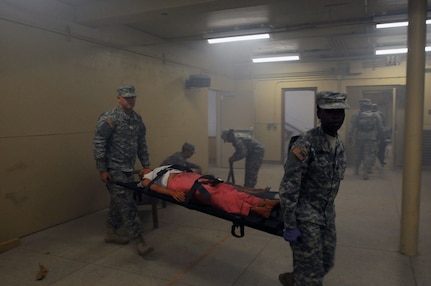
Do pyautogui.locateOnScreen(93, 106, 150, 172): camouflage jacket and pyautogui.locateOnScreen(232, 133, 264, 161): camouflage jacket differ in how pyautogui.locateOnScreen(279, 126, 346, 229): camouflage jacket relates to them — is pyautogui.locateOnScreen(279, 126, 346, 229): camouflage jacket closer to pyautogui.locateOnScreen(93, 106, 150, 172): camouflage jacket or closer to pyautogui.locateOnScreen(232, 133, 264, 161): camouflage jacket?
pyautogui.locateOnScreen(93, 106, 150, 172): camouflage jacket

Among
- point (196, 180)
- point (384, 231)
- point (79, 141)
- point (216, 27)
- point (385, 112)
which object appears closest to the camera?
point (196, 180)

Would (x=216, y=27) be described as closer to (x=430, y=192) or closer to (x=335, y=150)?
(x=335, y=150)

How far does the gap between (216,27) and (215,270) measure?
411 cm

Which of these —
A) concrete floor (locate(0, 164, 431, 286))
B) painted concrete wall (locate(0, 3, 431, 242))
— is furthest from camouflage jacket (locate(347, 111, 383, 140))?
painted concrete wall (locate(0, 3, 431, 242))

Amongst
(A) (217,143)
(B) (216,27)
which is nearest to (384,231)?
(B) (216,27)

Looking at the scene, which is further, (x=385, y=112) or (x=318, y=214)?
(x=385, y=112)

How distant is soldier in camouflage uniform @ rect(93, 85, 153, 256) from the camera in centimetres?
359

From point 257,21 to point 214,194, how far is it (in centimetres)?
362

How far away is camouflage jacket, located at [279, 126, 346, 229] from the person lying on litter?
44 cm

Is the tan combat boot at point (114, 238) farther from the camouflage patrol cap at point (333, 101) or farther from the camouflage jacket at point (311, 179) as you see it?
the camouflage patrol cap at point (333, 101)

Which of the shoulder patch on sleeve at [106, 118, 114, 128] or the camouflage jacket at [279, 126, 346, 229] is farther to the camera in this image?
the shoulder patch on sleeve at [106, 118, 114, 128]

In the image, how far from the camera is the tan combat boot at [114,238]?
150 inches

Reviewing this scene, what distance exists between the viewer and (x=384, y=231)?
13.8 ft

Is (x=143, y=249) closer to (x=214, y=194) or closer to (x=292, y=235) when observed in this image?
(x=214, y=194)
